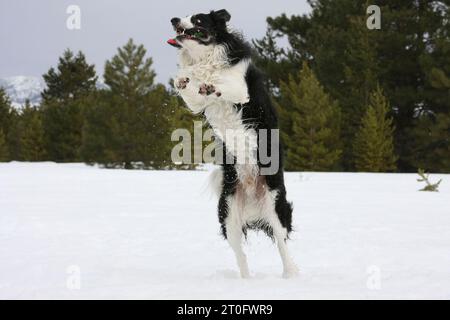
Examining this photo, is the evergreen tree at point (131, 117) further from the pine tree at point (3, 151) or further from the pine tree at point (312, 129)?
the pine tree at point (3, 151)

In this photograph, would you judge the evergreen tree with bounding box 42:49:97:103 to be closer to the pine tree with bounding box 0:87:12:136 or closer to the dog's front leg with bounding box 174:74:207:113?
the pine tree with bounding box 0:87:12:136

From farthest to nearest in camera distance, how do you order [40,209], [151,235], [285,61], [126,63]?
[285,61] < [126,63] < [40,209] < [151,235]

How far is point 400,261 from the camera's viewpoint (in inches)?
205

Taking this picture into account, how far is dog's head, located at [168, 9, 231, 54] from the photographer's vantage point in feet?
12.9

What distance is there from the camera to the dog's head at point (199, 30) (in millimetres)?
3945

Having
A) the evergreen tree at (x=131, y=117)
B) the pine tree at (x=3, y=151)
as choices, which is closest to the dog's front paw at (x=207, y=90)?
the evergreen tree at (x=131, y=117)

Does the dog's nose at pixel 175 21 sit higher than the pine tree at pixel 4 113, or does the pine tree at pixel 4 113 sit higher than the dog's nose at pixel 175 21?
the pine tree at pixel 4 113

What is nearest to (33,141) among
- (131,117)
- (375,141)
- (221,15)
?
(131,117)

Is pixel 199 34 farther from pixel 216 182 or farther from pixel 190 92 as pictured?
pixel 216 182

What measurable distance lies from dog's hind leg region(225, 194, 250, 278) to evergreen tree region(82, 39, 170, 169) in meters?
23.5

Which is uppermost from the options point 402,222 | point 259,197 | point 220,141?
point 220,141

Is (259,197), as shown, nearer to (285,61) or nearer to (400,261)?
(400,261)
